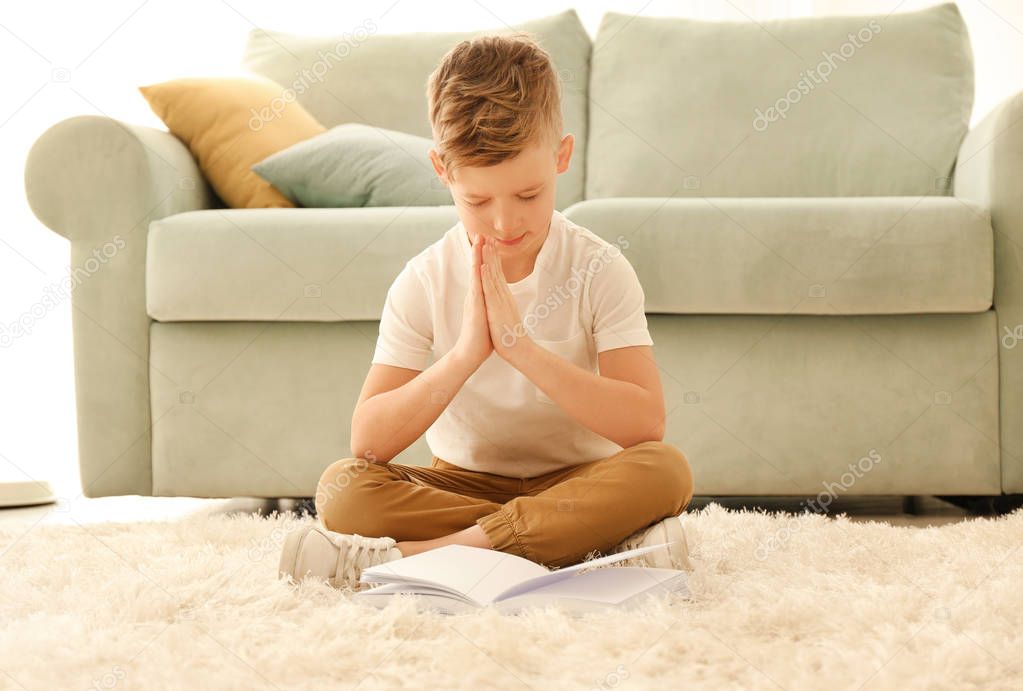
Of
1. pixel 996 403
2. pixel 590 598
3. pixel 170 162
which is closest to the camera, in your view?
pixel 590 598

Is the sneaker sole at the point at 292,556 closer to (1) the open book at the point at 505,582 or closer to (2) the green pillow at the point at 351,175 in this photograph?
(1) the open book at the point at 505,582

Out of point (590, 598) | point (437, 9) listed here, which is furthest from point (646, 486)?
point (437, 9)

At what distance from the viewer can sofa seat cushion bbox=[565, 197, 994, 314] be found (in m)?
1.66

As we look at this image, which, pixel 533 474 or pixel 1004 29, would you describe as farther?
pixel 1004 29

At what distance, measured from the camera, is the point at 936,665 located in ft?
2.61

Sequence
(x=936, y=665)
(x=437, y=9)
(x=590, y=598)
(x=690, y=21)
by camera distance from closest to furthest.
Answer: (x=936, y=665)
(x=590, y=598)
(x=690, y=21)
(x=437, y=9)

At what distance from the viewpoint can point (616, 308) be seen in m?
1.27

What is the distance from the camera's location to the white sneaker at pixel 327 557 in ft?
3.51

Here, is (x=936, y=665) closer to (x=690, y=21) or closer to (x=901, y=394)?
(x=901, y=394)

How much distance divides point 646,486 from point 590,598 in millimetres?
217

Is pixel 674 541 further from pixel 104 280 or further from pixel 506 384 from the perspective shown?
pixel 104 280

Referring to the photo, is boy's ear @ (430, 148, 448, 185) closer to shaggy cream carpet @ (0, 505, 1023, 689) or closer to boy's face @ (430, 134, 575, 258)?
boy's face @ (430, 134, 575, 258)

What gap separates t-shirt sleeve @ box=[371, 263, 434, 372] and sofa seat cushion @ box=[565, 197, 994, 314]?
1.66ft

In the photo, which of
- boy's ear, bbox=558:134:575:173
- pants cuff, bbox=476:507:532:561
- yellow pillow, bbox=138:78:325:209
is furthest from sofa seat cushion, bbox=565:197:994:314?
yellow pillow, bbox=138:78:325:209
